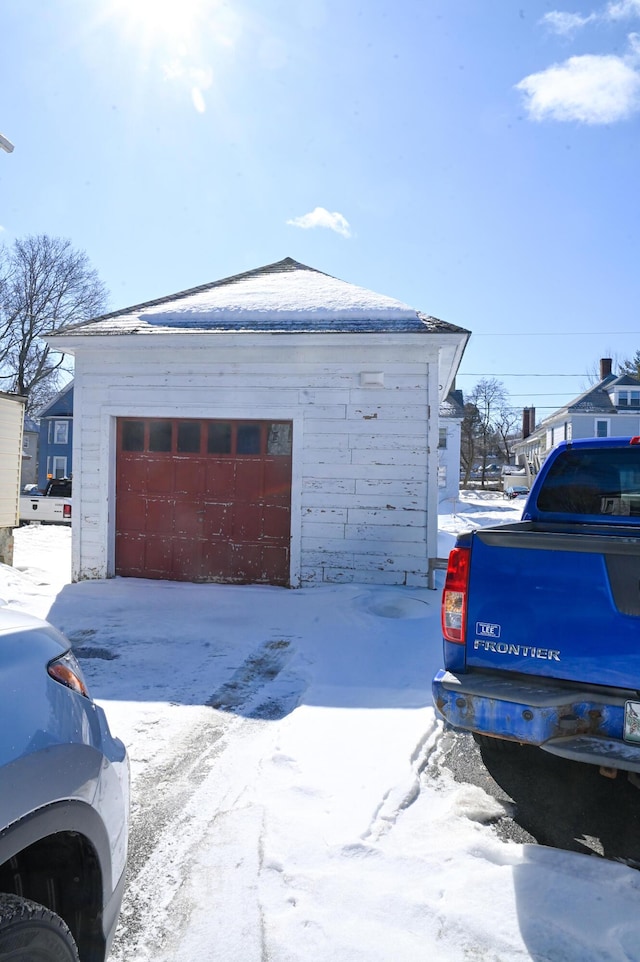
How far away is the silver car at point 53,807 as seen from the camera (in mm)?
1311

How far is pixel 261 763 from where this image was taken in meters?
3.25

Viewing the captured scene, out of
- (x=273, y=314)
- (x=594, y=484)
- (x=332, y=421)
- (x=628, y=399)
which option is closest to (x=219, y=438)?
(x=332, y=421)

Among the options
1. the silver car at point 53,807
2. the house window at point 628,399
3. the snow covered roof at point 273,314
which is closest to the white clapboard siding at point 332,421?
the snow covered roof at point 273,314

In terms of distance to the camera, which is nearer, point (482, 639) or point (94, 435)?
point (482, 639)

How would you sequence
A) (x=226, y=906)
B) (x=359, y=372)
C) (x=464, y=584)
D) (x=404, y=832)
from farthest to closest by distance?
(x=359, y=372)
(x=464, y=584)
(x=404, y=832)
(x=226, y=906)

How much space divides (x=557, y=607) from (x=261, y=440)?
5.85 meters

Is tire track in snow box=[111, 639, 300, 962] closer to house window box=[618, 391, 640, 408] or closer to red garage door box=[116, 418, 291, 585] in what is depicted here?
red garage door box=[116, 418, 291, 585]

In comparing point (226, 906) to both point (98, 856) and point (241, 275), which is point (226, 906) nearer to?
point (98, 856)

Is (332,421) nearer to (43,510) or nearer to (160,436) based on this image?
(160,436)

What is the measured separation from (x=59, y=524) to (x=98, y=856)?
A: 56.1 feet

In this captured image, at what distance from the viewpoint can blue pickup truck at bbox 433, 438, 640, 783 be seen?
2.38 metres

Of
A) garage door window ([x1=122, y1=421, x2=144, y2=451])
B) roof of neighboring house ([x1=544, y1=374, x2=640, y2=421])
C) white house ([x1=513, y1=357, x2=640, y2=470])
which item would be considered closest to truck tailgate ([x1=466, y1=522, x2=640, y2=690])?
garage door window ([x1=122, y1=421, x2=144, y2=451])

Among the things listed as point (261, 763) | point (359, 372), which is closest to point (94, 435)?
point (359, 372)

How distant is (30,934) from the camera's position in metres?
1.31
